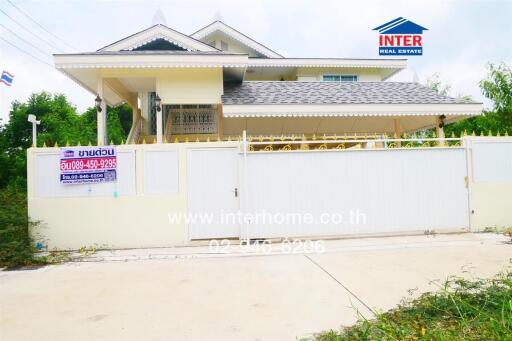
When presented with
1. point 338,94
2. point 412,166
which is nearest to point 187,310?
point 412,166

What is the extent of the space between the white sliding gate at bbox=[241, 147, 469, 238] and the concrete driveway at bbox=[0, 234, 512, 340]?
60cm

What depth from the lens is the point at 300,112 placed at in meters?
8.92

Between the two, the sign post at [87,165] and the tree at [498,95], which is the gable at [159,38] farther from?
the tree at [498,95]

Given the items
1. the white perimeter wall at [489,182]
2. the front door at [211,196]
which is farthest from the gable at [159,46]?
the white perimeter wall at [489,182]

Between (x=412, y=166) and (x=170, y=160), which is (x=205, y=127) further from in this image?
(x=412, y=166)

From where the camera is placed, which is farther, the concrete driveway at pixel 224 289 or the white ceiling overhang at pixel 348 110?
the white ceiling overhang at pixel 348 110

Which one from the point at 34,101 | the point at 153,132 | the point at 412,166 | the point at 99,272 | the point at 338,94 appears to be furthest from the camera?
the point at 34,101

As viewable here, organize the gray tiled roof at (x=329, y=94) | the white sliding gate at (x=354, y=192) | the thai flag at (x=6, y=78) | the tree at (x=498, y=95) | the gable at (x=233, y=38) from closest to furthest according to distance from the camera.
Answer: the white sliding gate at (x=354, y=192), the gray tiled roof at (x=329, y=94), the thai flag at (x=6, y=78), the gable at (x=233, y=38), the tree at (x=498, y=95)

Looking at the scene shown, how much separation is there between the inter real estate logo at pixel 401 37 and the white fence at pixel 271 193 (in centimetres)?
707

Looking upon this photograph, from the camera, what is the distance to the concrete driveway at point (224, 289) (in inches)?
116

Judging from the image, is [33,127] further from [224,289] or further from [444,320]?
[444,320]

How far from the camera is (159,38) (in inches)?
382

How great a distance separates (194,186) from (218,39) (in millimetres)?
10958

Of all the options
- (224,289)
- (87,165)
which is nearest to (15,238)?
(87,165)
